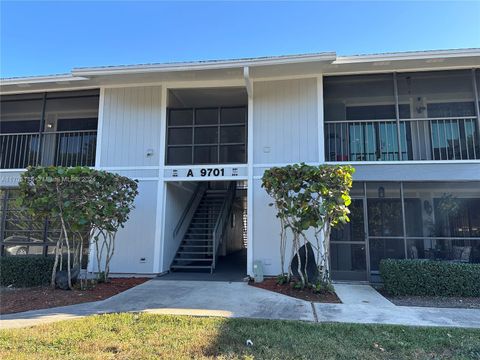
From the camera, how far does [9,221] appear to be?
33.6 feet

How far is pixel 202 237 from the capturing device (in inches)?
467

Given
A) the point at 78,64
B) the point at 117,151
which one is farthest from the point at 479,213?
the point at 78,64

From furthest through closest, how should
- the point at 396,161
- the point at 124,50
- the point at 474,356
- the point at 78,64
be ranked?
the point at 124,50 → the point at 78,64 → the point at 396,161 → the point at 474,356

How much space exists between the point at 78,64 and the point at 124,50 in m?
2.99

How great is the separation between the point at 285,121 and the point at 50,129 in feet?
27.6

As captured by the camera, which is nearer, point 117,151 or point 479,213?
point 479,213

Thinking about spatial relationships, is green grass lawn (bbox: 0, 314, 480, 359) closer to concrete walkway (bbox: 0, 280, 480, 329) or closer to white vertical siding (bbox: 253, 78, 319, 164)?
concrete walkway (bbox: 0, 280, 480, 329)

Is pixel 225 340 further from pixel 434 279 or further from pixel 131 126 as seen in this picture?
pixel 131 126

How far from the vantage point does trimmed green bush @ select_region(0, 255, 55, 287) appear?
8.46 metres

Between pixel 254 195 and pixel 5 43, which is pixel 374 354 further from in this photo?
pixel 5 43

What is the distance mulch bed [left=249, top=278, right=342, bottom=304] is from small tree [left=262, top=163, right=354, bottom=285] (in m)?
0.29

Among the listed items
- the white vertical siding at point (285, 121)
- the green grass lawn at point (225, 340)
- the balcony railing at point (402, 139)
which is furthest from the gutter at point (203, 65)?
the green grass lawn at point (225, 340)

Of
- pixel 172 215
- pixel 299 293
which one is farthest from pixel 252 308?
pixel 172 215

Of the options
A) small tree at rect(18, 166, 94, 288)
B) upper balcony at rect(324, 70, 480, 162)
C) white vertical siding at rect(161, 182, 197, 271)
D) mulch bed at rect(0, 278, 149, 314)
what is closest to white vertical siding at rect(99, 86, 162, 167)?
white vertical siding at rect(161, 182, 197, 271)
